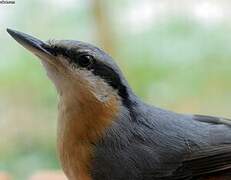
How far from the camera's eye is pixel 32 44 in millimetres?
1498

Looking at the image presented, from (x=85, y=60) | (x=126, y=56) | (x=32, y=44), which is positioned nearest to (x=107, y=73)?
(x=85, y=60)

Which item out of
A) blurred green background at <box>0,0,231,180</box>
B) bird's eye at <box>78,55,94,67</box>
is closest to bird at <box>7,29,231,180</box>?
bird's eye at <box>78,55,94,67</box>

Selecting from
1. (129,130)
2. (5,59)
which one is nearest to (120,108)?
(129,130)

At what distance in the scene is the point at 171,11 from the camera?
2.41m

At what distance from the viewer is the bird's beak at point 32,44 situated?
1.48 m

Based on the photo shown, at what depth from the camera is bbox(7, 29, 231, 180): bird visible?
5.18ft

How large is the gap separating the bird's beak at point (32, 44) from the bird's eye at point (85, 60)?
70mm

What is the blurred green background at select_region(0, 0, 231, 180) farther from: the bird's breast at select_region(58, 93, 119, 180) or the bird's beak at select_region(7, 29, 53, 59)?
the bird's beak at select_region(7, 29, 53, 59)

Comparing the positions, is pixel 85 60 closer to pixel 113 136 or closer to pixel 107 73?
pixel 107 73

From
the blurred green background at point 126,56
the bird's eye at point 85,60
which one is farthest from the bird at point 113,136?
the blurred green background at point 126,56

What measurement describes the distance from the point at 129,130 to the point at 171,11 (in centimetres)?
86

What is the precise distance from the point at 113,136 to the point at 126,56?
0.72 meters

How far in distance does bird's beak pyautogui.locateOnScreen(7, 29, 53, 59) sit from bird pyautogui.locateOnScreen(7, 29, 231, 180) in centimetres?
4

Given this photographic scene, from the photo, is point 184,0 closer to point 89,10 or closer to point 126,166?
point 89,10
